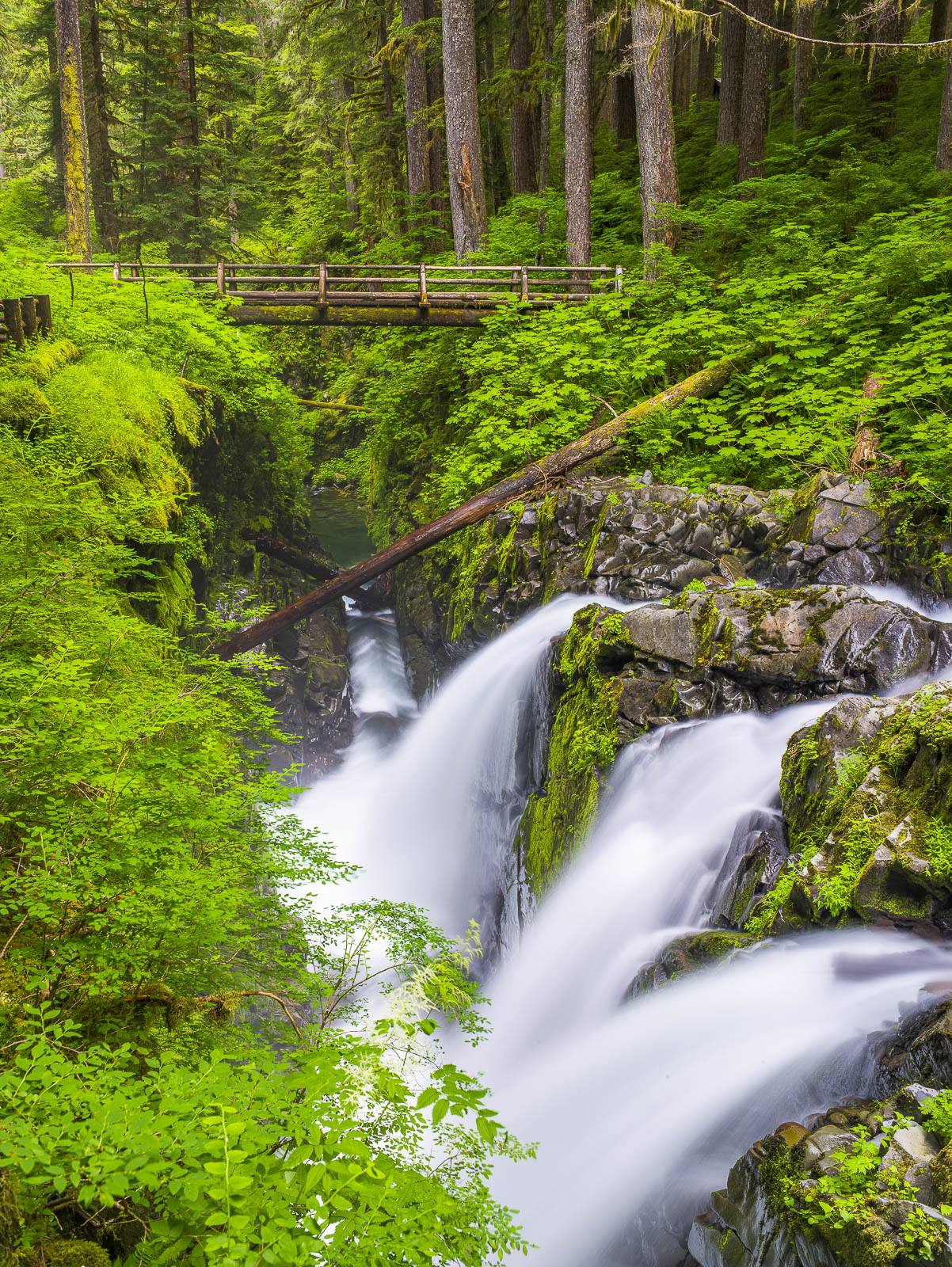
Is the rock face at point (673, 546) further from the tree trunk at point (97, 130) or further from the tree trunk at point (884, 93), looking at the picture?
the tree trunk at point (97, 130)

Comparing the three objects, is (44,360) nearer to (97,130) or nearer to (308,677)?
(308,677)

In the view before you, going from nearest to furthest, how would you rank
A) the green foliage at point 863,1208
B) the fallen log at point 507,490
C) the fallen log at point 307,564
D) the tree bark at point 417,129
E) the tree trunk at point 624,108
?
the green foliage at point 863,1208
the fallen log at point 507,490
the fallen log at point 307,564
the tree bark at point 417,129
the tree trunk at point 624,108

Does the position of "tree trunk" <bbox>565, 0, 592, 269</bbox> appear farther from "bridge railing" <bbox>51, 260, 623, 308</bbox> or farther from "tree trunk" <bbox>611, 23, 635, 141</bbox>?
"tree trunk" <bbox>611, 23, 635, 141</bbox>

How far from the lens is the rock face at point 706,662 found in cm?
608

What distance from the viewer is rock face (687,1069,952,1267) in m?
2.78

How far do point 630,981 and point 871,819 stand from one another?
1969mm

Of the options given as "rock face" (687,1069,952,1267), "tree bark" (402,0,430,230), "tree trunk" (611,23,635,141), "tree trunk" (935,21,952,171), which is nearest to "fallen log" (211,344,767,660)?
"tree trunk" (935,21,952,171)

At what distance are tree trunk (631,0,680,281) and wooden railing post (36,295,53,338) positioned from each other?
8.81 m

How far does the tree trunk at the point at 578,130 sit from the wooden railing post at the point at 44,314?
939 cm

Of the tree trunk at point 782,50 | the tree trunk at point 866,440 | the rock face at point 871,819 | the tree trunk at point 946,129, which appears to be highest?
the tree trunk at point 782,50

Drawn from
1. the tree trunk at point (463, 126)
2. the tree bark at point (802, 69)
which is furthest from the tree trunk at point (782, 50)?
the tree trunk at point (463, 126)

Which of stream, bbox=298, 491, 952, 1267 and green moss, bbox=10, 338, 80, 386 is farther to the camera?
green moss, bbox=10, 338, 80, 386

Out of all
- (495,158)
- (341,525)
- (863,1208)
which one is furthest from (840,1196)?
(495,158)

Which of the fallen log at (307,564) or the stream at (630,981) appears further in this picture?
the fallen log at (307,564)
